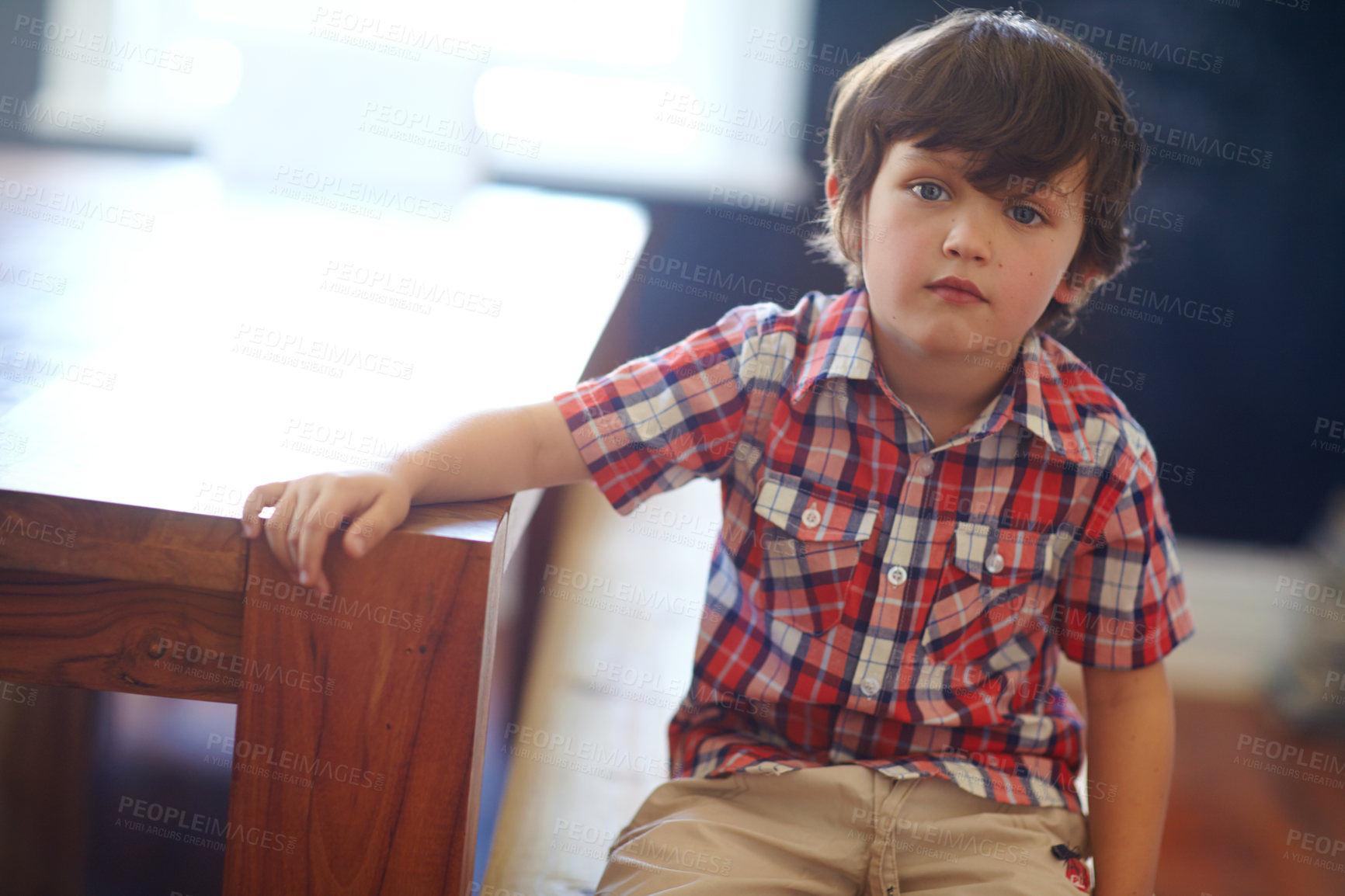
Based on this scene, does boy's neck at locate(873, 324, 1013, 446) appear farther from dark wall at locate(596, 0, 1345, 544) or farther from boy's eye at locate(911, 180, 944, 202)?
dark wall at locate(596, 0, 1345, 544)

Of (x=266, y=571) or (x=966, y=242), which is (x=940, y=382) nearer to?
(x=966, y=242)

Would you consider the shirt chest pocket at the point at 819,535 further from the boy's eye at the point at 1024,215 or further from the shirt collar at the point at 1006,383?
the boy's eye at the point at 1024,215

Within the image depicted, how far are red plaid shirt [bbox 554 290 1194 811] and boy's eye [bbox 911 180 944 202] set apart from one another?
0.12m

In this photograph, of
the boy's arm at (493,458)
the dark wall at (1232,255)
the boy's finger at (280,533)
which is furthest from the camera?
the dark wall at (1232,255)

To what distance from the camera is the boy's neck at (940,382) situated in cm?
95

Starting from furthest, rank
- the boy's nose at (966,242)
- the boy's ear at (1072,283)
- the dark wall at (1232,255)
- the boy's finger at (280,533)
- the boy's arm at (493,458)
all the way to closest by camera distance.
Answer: the dark wall at (1232,255)
the boy's ear at (1072,283)
the boy's nose at (966,242)
the boy's arm at (493,458)
the boy's finger at (280,533)

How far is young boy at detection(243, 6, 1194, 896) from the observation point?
0.88 metres

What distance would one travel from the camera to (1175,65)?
6.88 feet

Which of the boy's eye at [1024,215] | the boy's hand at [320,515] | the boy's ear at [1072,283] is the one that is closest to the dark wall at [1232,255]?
the boy's ear at [1072,283]

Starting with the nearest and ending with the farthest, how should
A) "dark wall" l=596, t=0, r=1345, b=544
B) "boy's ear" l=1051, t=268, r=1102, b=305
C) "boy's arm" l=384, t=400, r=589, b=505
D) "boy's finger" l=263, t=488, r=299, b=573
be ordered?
"boy's finger" l=263, t=488, r=299, b=573, "boy's arm" l=384, t=400, r=589, b=505, "boy's ear" l=1051, t=268, r=1102, b=305, "dark wall" l=596, t=0, r=1345, b=544

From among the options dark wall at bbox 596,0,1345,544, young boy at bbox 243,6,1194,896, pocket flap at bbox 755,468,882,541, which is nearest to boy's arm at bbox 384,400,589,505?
young boy at bbox 243,6,1194,896

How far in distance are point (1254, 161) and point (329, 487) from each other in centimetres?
213

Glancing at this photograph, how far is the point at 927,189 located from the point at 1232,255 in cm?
157

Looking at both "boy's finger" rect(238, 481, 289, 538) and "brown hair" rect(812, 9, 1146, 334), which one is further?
"brown hair" rect(812, 9, 1146, 334)
